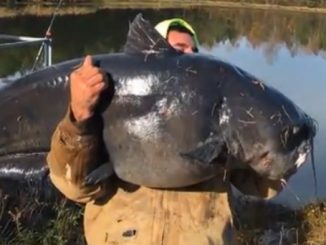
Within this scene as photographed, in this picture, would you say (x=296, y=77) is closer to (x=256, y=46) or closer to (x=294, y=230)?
(x=256, y=46)

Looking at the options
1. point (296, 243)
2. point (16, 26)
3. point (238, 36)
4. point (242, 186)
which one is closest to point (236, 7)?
point (238, 36)

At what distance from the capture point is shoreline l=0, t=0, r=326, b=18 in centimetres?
2523

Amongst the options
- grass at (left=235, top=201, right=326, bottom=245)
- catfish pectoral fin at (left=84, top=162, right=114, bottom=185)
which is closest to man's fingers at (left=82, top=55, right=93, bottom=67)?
catfish pectoral fin at (left=84, top=162, right=114, bottom=185)

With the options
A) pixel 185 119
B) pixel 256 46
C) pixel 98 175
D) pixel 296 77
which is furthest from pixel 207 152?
pixel 256 46

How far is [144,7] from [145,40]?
102 feet

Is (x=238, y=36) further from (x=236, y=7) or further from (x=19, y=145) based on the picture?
(x=19, y=145)

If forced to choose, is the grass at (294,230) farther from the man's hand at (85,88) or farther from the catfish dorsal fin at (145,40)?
the man's hand at (85,88)

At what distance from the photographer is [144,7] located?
1315 inches

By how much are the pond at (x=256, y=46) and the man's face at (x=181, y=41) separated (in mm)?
3943

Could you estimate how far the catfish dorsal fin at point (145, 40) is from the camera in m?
2.77

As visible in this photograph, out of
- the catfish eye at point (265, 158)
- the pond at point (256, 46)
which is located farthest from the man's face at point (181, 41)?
the pond at point (256, 46)

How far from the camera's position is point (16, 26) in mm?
20031

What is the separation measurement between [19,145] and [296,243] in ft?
13.8

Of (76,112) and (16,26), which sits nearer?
(76,112)
